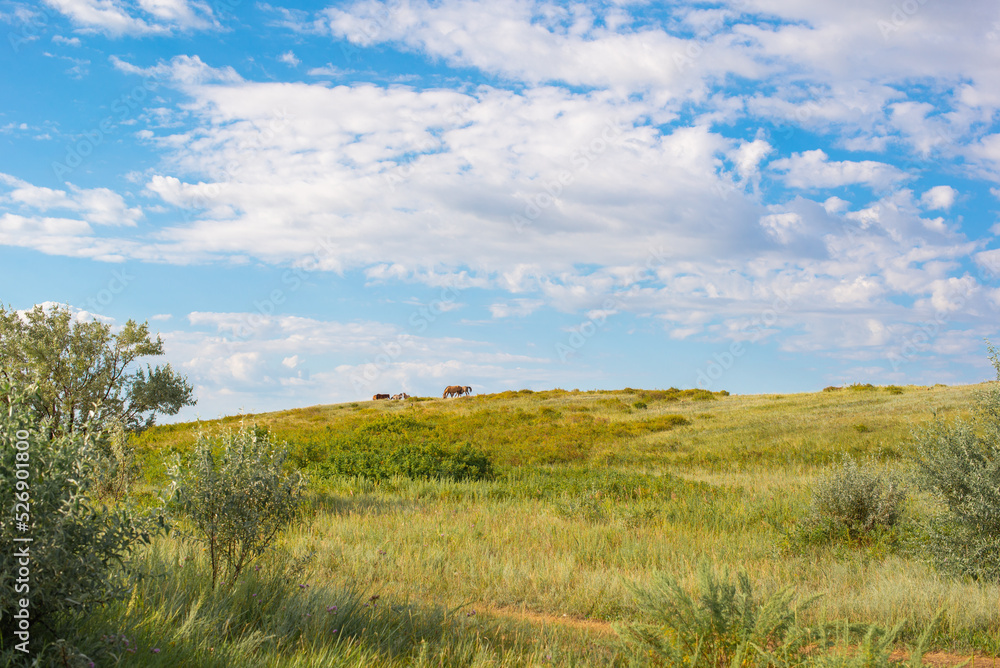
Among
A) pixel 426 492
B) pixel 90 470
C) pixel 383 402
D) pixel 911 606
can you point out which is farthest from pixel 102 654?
pixel 383 402

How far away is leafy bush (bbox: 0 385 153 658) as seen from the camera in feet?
11.9

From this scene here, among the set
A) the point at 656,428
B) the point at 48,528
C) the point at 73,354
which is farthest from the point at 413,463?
the point at 656,428

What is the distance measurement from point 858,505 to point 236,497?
32.9 ft

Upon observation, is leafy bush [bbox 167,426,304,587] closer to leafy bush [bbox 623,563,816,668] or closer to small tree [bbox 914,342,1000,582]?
leafy bush [bbox 623,563,816,668]

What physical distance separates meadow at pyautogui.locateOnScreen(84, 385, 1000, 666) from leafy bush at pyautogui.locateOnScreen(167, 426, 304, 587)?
0.33 meters

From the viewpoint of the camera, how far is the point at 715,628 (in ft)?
16.7

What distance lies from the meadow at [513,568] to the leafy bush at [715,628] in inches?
10.3

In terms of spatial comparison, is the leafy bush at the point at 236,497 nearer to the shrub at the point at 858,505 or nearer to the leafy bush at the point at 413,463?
the shrub at the point at 858,505

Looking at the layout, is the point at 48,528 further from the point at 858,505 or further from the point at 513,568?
the point at 858,505

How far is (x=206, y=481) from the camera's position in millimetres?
5965

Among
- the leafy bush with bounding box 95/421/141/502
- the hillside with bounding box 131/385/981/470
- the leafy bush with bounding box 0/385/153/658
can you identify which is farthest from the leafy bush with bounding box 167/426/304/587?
the hillside with bounding box 131/385/981/470

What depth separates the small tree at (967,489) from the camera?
330 inches

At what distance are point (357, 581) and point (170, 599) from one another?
2.50 meters

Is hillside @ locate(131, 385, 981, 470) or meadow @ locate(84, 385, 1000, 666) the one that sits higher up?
hillside @ locate(131, 385, 981, 470)
